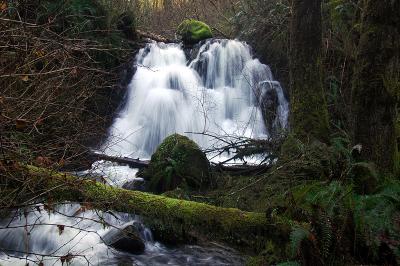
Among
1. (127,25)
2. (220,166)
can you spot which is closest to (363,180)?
(220,166)

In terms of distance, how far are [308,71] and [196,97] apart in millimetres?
A: 6035

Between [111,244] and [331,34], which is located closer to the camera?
[111,244]

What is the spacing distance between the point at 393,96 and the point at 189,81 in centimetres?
1003

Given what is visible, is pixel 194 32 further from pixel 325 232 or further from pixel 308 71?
pixel 325 232

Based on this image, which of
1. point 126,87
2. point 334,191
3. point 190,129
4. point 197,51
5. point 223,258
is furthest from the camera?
point 197,51

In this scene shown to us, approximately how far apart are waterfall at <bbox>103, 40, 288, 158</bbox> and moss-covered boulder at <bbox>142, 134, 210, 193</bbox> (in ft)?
8.40

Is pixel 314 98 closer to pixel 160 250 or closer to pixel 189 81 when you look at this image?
pixel 160 250

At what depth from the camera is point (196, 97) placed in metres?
12.3

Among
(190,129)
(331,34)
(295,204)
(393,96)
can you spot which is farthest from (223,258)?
(190,129)

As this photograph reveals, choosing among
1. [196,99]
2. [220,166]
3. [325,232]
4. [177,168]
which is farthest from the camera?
[196,99]

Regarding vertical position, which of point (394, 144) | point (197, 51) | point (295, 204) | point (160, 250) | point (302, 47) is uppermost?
point (197, 51)

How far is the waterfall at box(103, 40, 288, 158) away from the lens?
1236 centimetres

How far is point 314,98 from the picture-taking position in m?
6.53

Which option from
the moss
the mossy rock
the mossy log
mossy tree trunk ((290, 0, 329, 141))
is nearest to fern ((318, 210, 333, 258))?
the mossy log
